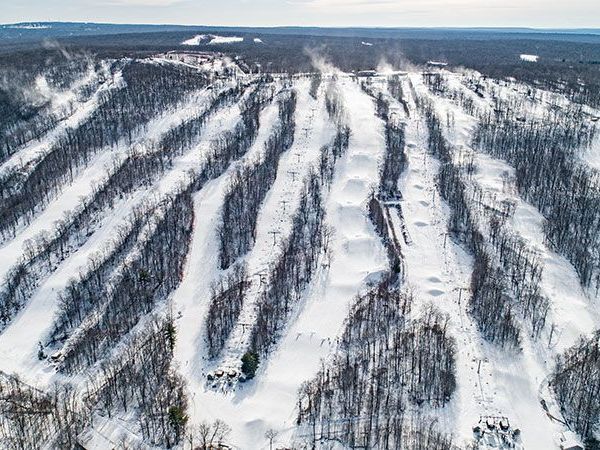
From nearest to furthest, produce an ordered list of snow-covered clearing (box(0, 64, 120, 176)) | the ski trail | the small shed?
the small shed < the ski trail < snow-covered clearing (box(0, 64, 120, 176))

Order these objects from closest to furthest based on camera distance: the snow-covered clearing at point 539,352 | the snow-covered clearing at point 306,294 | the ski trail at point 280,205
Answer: the snow-covered clearing at point 539,352, the snow-covered clearing at point 306,294, the ski trail at point 280,205

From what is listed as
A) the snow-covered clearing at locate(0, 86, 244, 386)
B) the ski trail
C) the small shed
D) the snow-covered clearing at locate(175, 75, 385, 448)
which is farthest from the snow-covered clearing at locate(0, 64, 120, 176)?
the small shed

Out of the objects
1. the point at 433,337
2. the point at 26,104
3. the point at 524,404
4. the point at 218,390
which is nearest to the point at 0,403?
the point at 218,390

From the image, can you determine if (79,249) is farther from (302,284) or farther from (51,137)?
(51,137)

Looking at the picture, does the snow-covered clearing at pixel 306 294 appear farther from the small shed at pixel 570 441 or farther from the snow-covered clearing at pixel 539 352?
the small shed at pixel 570 441

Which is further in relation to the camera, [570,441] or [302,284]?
[302,284]

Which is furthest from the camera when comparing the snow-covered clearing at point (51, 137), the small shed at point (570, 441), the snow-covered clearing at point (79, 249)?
the snow-covered clearing at point (51, 137)

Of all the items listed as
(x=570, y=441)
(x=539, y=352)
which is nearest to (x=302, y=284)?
(x=539, y=352)

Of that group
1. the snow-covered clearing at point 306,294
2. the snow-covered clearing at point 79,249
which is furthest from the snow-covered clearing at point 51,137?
the snow-covered clearing at point 306,294

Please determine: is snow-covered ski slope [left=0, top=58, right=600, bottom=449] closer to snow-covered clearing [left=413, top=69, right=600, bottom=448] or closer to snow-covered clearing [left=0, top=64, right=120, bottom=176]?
snow-covered clearing [left=413, top=69, right=600, bottom=448]
